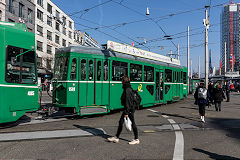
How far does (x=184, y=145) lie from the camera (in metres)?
5.43

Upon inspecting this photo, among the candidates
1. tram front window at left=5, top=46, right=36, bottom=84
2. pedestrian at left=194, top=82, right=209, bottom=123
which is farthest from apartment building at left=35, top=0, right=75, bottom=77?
pedestrian at left=194, top=82, right=209, bottom=123

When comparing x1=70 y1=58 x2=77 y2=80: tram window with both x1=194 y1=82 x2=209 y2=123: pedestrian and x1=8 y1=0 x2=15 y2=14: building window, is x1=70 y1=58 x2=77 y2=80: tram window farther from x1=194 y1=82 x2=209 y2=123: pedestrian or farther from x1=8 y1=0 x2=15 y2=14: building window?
x1=8 y1=0 x2=15 y2=14: building window

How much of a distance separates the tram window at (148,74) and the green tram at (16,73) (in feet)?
22.5

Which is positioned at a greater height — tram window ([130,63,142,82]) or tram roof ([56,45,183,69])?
tram roof ([56,45,183,69])

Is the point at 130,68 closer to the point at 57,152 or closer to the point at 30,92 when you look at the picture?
the point at 30,92

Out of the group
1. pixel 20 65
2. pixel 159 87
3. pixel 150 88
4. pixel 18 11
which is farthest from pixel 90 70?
pixel 18 11

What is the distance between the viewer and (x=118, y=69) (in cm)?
1062

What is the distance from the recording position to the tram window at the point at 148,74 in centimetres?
1277

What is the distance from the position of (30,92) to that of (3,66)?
1317mm

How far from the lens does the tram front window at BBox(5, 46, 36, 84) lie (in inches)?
274

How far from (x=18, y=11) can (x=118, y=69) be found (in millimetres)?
26938

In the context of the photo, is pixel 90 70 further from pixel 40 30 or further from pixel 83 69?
pixel 40 30

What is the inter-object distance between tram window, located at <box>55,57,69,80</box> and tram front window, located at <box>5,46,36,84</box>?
138 cm

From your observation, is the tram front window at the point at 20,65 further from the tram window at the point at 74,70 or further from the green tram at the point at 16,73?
the tram window at the point at 74,70
